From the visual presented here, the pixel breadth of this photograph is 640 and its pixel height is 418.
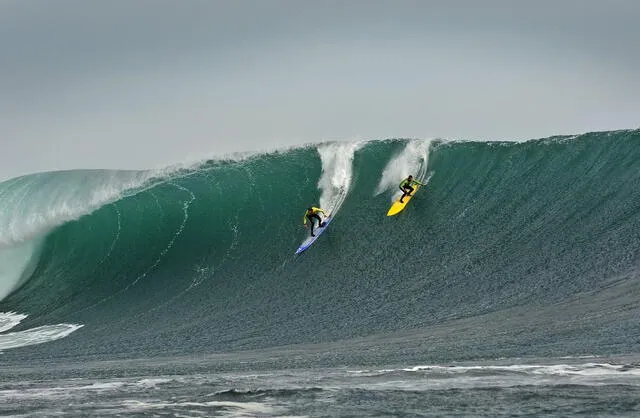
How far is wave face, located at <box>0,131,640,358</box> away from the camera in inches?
539

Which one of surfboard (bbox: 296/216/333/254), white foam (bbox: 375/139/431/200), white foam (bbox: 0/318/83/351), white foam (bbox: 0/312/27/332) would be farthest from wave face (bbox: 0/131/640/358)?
white foam (bbox: 0/318/83/351)

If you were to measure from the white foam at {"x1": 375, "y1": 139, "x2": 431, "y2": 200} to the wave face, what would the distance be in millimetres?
53

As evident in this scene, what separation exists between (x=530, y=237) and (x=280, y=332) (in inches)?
195

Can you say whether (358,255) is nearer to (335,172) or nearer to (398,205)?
(398,205)

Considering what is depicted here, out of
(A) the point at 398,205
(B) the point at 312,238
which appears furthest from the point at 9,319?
(A) the point at 398,205

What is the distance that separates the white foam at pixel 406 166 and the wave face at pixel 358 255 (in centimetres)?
5

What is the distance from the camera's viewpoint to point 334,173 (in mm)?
22609

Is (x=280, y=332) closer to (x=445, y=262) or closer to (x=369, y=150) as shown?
(x=445, y=262)

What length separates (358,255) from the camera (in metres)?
18.3

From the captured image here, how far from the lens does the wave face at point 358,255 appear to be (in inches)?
539

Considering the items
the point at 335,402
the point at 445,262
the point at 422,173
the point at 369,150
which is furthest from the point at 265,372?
the point at 369,150

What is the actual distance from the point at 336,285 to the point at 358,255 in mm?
1401

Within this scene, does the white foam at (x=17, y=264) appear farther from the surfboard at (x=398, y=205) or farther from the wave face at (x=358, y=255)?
the surfboard at (x=398, y=205)

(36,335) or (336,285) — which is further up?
(336,285)
